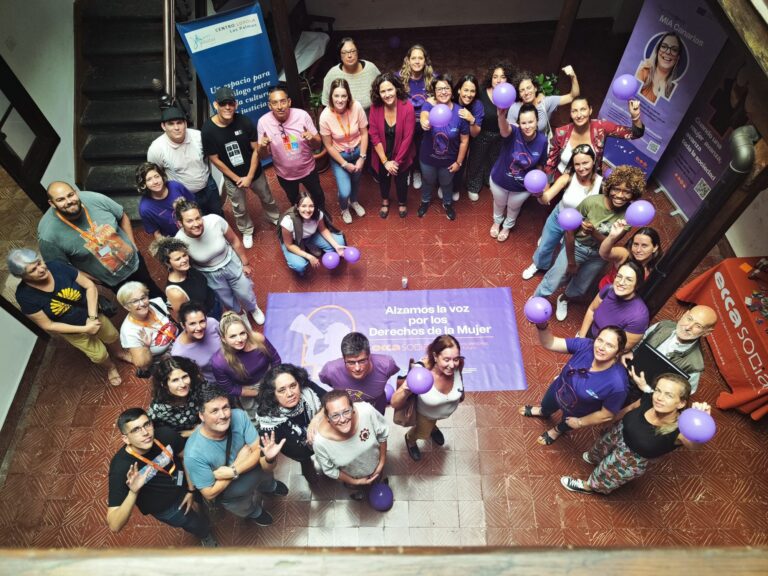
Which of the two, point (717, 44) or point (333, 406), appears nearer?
point (333, 406)

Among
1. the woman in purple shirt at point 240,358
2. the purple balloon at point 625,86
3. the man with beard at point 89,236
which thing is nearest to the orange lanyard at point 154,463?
the woman in purple shirt at point 240,358

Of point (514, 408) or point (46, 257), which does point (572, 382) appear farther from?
point (46, 257)

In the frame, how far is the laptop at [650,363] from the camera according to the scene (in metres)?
3.66

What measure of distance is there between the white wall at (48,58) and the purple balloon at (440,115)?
4.49 meters

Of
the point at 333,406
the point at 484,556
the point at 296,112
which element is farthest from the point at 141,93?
the point at 484,556

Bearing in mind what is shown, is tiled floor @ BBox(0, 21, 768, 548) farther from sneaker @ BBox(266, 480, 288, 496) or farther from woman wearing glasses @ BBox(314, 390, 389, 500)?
woman wearing glasses @ BBox(314, 390, 389, 500)

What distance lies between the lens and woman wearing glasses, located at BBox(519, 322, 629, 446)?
133 inches

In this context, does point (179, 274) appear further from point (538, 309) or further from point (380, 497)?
point (538, 309)

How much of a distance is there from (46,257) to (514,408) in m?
4.32

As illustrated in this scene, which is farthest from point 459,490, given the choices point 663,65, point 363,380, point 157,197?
point 663,65

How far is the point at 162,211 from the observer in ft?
15.0

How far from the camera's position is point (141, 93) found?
649cm

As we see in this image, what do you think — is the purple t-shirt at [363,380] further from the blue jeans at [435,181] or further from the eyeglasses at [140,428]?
the blue jeans at [435,181]

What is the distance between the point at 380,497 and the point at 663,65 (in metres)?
5.09
